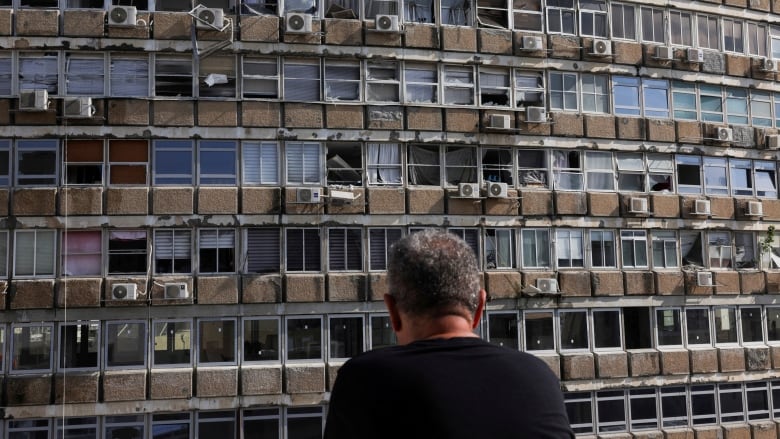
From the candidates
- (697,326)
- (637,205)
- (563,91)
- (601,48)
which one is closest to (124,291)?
(563,91)

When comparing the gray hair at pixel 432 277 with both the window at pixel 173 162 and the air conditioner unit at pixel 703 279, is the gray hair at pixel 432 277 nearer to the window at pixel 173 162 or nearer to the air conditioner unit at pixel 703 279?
the window at pixel 173 162

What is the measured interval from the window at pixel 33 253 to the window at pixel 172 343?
3084 mm

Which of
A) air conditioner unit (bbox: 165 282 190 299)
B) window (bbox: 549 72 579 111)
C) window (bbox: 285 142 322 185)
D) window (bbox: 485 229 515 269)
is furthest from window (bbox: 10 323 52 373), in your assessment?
window (bbox: 549 72 579 111)

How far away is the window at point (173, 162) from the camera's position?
17.5 metres

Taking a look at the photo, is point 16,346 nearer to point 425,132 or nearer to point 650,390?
point 425,132

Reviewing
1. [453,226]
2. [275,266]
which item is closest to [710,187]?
[453,226]

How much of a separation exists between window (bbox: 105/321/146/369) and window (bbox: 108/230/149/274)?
1.38 m

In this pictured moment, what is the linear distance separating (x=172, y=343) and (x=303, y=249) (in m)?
4.06

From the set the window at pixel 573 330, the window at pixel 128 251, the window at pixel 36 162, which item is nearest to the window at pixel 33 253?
the window at pixel 36 162

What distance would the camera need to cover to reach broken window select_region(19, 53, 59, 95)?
56.6 feet

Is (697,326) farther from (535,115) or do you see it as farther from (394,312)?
(394,312)

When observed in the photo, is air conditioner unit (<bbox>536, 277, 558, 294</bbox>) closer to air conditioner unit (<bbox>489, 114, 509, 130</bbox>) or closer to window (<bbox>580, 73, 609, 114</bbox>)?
air conditioner unit (<bbox>489, 114, 509, 130</bbox>)

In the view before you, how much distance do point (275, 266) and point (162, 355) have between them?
3.57 m

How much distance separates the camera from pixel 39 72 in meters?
17.3
